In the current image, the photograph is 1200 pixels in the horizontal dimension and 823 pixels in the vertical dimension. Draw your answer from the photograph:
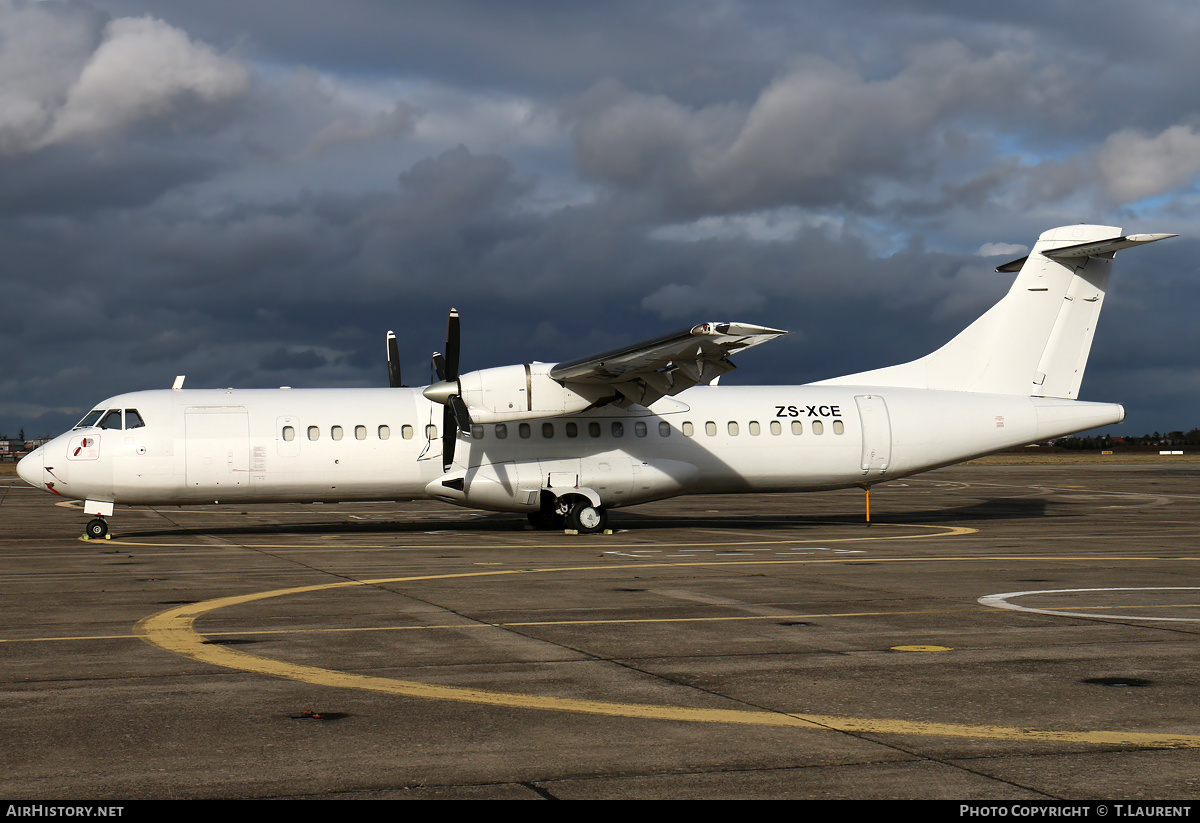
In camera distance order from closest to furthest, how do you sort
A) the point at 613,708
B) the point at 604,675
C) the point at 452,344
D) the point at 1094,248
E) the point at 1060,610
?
1. the point at 613,708
2. the point at 604,675
3. the point at 1060,610
4. the point at 452,344
5. the point at 1094,248

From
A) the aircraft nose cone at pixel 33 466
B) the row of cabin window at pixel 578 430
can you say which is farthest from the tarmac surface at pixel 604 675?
the row of cabin window at pixel 578 430

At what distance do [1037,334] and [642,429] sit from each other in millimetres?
11497

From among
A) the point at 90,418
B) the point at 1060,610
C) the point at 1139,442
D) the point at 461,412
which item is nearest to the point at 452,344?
the point at 461,412

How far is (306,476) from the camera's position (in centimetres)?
2450

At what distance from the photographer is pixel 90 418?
2464 centimetres

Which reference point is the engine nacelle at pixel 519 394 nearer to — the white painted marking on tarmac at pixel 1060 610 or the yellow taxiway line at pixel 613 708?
the white painted marking on tarmac at pixel 1060 610

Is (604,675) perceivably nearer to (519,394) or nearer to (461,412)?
(461,412)

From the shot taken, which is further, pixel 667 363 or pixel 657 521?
pixel 657 521

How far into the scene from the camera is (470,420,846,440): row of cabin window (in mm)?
25375

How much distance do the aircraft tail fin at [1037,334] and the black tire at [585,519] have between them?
7955 millimetres

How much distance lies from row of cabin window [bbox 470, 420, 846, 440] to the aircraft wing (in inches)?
41.2
